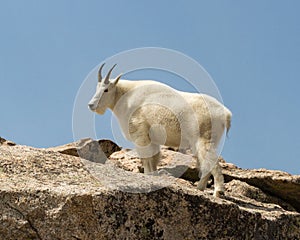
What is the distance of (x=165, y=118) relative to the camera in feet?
40.3

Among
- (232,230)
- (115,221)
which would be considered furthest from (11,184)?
(232,230)

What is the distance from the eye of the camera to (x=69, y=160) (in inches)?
323

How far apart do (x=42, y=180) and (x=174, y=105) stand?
5.45 metres

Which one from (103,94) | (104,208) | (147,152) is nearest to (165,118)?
(147,152)

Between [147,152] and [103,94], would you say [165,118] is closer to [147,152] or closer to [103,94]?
[147,152]

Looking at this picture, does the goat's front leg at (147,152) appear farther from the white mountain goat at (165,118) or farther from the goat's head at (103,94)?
the goat's head at (103,94)

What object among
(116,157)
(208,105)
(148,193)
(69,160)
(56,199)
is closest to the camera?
(56,199)

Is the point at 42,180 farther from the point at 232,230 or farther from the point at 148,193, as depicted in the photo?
the point at 232,230

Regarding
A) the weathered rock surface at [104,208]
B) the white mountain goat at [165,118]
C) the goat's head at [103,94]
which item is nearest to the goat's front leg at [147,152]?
the white mountain goat at [165,118]

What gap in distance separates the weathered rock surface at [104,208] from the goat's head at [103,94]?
4723mm

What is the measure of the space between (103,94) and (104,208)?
264 inches

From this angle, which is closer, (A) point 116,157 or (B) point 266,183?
(B) point 266,183

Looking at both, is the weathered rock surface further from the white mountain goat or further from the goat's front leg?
the goat's front leg

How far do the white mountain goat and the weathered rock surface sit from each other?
123 inches
